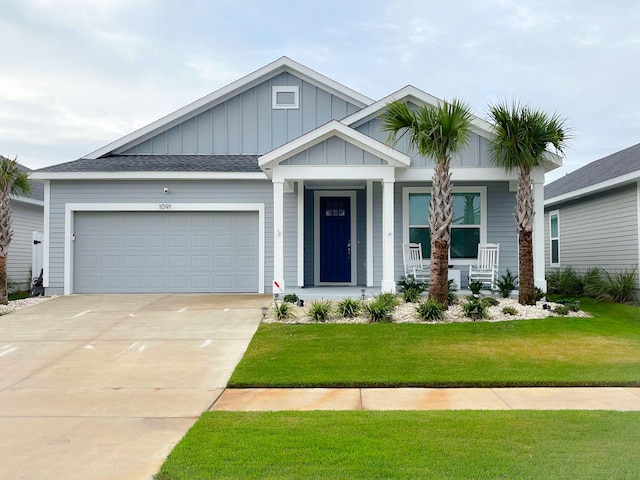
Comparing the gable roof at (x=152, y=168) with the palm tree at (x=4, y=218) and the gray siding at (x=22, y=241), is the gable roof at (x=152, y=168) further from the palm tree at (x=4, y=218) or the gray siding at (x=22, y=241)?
the gray siding at (x=22, y=241)

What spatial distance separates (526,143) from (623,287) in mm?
5266

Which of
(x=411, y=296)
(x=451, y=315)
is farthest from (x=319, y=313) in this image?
(x=451, y=315)

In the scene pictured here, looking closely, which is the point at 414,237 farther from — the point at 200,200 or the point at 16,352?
the point at 16,352

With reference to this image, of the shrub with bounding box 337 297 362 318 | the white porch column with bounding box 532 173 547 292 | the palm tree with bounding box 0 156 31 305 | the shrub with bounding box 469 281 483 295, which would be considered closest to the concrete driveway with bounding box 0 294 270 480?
the palm tree with bounding box 0 156 31 305

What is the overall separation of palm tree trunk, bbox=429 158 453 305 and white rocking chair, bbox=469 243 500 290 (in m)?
2.34

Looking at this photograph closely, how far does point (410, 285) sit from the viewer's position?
38.5 ft

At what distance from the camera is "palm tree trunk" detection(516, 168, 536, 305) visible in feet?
34.8

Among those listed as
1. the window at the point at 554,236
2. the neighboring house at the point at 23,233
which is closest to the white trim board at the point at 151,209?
the neighboring house at the point at 23,233

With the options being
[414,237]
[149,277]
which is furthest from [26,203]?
[414,237]

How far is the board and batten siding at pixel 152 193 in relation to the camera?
44.3ft

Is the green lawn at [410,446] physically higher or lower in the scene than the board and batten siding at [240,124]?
lower

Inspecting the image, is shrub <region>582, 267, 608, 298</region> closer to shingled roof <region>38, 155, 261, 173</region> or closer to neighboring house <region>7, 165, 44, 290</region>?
shingled roof <region>38, 155, 261, 173</region>

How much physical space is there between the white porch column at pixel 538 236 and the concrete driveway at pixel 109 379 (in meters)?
6.20

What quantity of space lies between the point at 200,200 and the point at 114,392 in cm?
810
